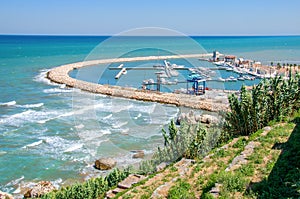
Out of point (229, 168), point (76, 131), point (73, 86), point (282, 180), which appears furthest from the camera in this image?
point (73, 86)

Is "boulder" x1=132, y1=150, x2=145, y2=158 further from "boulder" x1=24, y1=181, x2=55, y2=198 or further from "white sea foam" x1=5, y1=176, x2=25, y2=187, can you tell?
"white sea foam" x1=5, y1=176, x2=25, y2=187

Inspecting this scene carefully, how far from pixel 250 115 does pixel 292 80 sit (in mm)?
2638

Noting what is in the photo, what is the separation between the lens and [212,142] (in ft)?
42.9

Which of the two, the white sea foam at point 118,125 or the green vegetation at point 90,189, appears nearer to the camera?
the green vegetation at point 90,189

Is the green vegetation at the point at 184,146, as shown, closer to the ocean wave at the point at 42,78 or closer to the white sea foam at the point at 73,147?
the white sea foam at the point at 73,147

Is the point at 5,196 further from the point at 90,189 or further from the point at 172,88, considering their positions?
the point at 172,88

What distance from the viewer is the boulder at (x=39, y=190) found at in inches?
483

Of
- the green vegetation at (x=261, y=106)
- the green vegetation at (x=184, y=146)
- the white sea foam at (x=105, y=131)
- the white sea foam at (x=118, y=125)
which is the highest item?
the green vegetation at (x=261, y=106)

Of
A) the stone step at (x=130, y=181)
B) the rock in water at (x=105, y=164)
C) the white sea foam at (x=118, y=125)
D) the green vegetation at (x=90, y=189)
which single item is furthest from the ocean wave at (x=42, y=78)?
the stone step at (x=130, y=181)

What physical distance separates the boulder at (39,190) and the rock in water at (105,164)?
9.18 ft

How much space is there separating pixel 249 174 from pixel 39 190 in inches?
327

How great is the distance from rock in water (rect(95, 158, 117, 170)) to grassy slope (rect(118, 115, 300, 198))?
571 cm

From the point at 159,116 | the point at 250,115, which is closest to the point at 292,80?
the point at 250,115

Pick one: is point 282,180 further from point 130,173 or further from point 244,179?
point 130,173
